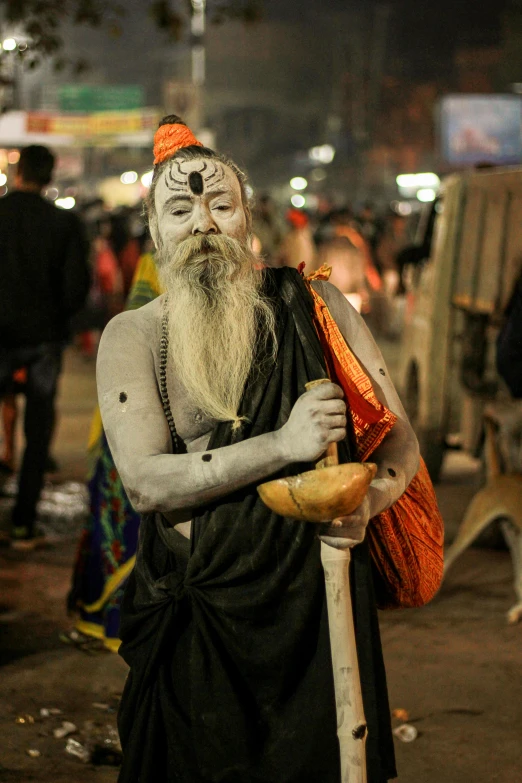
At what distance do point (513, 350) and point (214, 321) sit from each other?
2335mm

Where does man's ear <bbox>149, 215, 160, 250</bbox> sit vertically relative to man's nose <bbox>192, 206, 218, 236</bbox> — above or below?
below

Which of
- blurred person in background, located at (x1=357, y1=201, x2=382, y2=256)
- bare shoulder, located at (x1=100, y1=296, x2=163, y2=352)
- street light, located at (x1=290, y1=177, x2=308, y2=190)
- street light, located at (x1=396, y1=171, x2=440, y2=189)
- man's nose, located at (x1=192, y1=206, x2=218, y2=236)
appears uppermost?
man's nose, located at (x1=192, y1=206, x2=218, y2=236)

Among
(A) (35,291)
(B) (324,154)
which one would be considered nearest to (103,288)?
(A) (35,291)

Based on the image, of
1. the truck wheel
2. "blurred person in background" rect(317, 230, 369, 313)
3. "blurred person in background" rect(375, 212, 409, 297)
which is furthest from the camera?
"blurred person in background" rect(375, 212, 409, 297)

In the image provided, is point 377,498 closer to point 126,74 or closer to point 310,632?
point 310,632

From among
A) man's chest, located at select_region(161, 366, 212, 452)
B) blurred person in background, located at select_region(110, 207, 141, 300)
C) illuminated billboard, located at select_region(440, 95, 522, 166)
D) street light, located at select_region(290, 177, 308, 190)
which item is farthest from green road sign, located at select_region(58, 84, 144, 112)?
man's chest, located at select_region(161, 366, 212, 452)

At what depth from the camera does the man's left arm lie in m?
2.48

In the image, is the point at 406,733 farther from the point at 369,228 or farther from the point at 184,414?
the point at 369,228

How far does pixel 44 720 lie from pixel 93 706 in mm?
214

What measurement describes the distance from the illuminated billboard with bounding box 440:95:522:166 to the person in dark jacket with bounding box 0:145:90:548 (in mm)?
32137

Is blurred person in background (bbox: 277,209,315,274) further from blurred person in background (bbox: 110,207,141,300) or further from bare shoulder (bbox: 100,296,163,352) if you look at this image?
bare shoulder (bbox: 100,296,163,352)

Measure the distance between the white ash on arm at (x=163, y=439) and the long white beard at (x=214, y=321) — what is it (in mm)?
92

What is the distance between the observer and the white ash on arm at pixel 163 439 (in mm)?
2260

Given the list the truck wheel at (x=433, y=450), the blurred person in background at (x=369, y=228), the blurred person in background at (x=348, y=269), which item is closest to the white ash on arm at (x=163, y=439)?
the truck wheel at (x=433, y=450)
